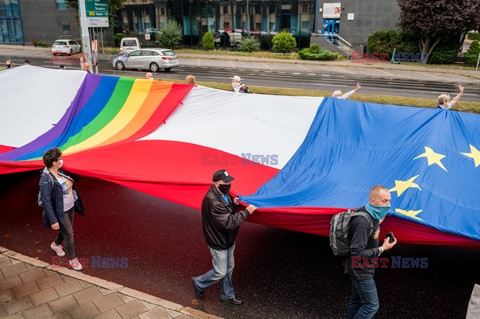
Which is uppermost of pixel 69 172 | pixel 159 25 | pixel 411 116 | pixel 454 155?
pixel 159 25

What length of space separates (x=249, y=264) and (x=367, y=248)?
2.36 meters

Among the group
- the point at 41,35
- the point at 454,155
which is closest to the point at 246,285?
the point at 454,155

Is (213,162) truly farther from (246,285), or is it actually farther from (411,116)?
(411,116)

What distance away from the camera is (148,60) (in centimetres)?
2486

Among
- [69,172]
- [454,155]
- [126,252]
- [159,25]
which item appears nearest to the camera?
[454,155]

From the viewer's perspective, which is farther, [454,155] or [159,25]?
[159,25]

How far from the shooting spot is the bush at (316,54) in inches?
1324

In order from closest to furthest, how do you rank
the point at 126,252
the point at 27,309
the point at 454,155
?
the point at 27,309 → the point at 454,155 → the point at 126,252

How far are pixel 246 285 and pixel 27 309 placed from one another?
2.76 meters

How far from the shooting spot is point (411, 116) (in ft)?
19.6

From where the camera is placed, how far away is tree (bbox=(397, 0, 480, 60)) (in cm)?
2852

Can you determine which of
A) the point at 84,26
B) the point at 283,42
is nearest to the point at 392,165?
the point at 84,26

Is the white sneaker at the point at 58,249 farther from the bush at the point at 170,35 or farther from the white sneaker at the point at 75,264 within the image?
the bush at the point at 170,35

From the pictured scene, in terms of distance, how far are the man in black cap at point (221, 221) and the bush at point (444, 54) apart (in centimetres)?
3322
